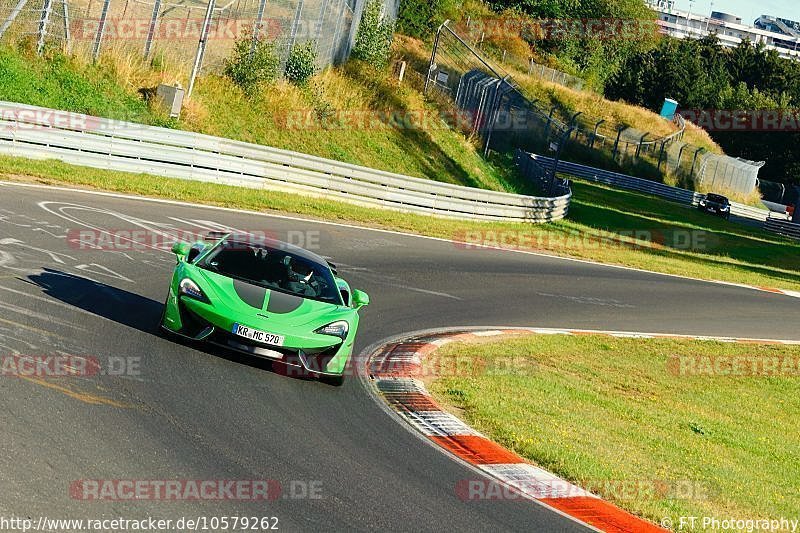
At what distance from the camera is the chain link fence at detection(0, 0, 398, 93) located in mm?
27438

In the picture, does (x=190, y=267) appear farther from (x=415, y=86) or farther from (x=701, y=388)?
(x=415, y=86)

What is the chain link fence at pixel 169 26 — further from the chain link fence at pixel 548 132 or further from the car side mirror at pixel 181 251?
the car side mirror at pixel 181 251

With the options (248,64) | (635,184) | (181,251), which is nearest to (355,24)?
(248,64)

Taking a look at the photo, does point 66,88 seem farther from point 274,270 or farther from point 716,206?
point 716,206

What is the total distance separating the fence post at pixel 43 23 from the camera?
88.9ft

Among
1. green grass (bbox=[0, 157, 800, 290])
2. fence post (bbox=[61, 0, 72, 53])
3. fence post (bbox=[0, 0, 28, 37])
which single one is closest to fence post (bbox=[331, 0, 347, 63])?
green grass (bbox=[0, 157, 800, 290])

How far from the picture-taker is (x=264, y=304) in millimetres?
10781

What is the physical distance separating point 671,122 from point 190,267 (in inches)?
3275

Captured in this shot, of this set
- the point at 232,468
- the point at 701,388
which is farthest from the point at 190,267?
the point at 701,388

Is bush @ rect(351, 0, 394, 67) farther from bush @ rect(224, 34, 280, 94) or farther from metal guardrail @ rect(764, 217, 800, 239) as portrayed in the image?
metal guardrail @ rect(764, 217, 800, 239)

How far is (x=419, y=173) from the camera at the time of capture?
37.2 m

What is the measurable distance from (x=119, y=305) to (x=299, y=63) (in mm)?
24319

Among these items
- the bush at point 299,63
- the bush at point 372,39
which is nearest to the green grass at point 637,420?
the bush at point 299,63

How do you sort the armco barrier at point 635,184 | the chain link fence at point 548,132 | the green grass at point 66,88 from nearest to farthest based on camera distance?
the green grass at point 66,88, the chain link fence at point 548,132, the armco barrier at point 635,184
